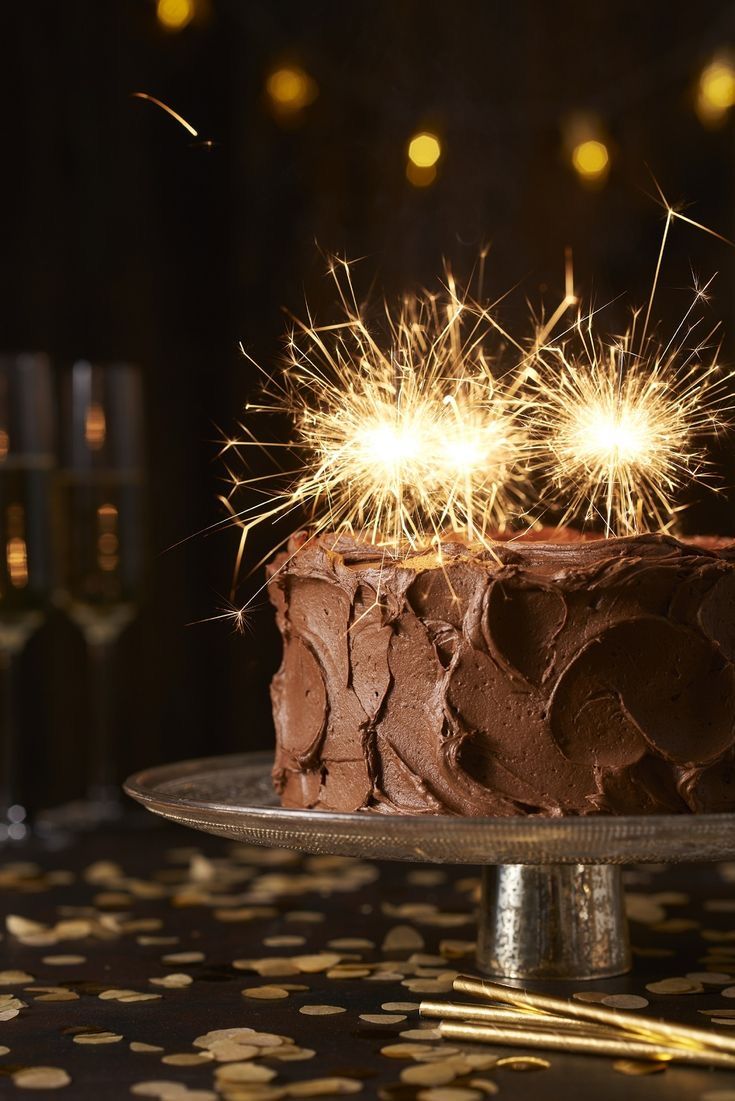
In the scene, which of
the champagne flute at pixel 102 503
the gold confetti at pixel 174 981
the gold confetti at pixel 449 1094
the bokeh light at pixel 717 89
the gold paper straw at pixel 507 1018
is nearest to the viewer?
the gold confetti at pixel 449 1094

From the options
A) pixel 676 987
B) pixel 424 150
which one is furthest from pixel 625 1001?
pixel 424 150

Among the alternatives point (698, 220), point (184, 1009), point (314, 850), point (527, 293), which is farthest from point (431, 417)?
point (698, 220)

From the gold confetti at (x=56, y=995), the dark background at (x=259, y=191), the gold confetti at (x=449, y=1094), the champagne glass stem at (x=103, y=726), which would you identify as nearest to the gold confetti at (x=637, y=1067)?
the gold confetti at (x=449, y=1094)

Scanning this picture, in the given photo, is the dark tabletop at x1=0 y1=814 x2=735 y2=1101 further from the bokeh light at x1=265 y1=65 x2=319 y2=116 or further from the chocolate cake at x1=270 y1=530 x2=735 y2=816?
the bokeh light at x1=265 y1=65 x2=319 y2=116

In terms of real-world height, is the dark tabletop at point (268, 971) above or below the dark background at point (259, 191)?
below

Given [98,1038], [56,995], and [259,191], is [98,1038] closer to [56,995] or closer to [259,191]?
[56,995]

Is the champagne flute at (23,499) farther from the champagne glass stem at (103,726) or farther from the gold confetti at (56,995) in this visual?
the gold confetti at (56,995)

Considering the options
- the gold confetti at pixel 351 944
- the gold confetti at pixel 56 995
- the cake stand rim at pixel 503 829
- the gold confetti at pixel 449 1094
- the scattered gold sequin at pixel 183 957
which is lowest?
the gold confetti at pixel 449 1094
